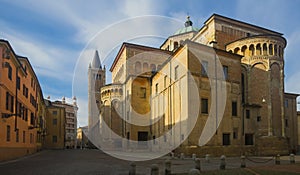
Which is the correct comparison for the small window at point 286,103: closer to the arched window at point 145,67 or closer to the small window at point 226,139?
the small window at point 226,139

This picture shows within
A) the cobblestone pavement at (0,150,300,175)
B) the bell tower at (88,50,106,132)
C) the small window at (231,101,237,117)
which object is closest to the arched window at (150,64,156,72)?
the small window at (231,101,237,117)

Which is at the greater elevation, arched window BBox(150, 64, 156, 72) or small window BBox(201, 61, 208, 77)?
arched window BBox(150, 64, 156, 72)

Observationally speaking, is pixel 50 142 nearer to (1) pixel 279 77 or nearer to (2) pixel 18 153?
(2) pixel 18 153

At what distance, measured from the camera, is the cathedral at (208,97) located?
27562mm

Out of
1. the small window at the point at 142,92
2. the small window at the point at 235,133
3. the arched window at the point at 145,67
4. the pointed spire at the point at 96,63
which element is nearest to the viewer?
the small window at the point at 235,133

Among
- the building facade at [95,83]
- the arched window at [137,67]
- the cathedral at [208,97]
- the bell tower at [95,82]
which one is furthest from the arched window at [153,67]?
the bell tower at [95,82]

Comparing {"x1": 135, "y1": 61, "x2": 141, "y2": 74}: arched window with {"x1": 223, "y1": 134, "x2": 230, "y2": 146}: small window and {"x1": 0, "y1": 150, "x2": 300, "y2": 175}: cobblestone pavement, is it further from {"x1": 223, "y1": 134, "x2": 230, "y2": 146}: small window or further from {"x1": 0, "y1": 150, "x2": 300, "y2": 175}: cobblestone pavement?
{"x1": 0, "y1": 150, "x2": 300, "y2": 175}: cobblestone pavement

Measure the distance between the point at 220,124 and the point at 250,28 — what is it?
18498mm

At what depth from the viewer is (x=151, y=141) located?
1492 inches

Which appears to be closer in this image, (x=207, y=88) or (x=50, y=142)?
(x=207, y=88)

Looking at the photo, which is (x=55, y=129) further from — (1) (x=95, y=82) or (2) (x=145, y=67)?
(2) (x=145, y=67)

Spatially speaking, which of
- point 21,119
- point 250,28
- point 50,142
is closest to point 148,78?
point 250,28

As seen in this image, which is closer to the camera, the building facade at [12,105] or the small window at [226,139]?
the building facade at [12,105]

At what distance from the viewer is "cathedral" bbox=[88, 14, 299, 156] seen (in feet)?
90.4
